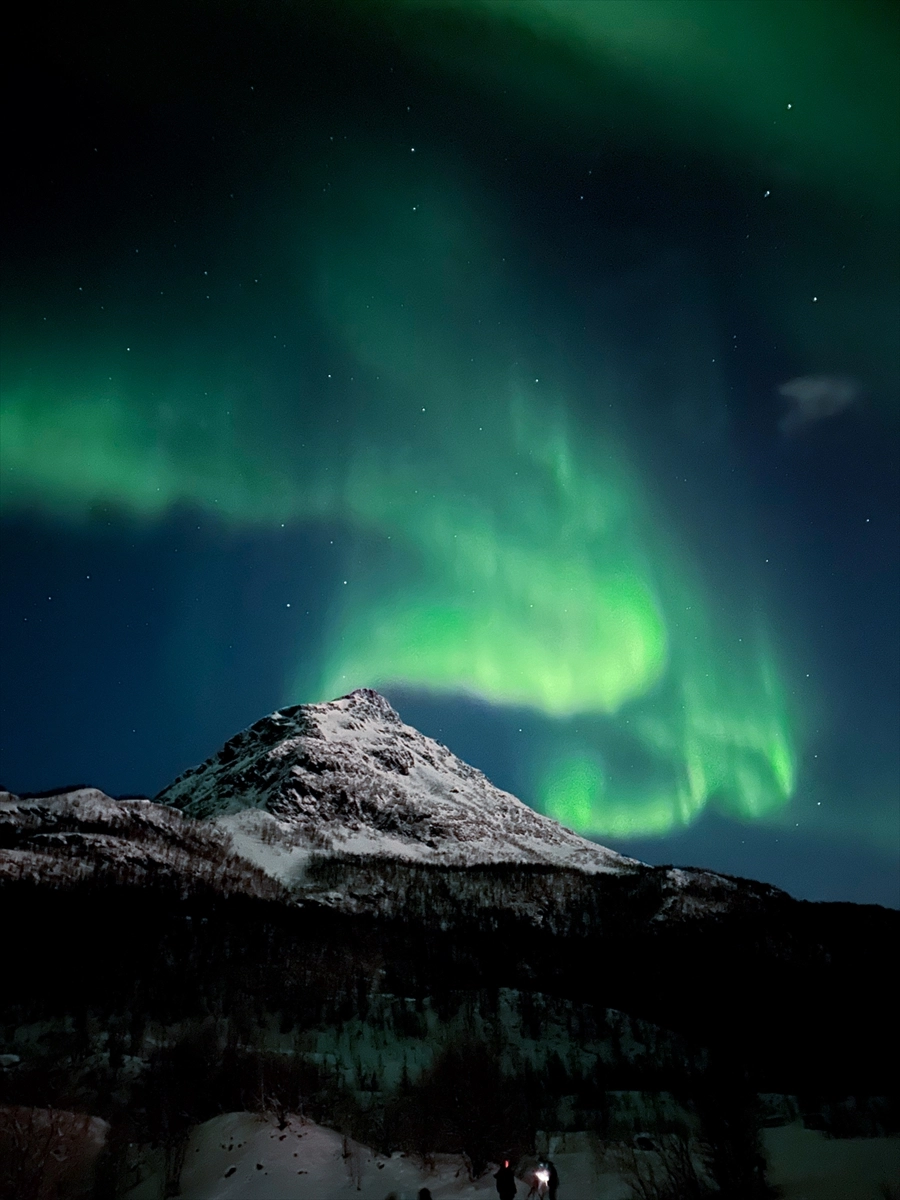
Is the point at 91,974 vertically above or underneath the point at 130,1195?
above

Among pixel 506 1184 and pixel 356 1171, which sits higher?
pixel 506 1184

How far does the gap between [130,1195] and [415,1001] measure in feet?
179

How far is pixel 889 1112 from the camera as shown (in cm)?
4675

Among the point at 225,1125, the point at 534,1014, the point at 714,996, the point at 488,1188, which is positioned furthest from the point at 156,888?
the point at 488,1188

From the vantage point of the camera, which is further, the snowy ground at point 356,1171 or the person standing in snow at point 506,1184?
the snowy ground at point 356,1171

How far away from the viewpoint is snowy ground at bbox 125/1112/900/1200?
22453 millimetres

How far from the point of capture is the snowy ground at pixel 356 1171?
2245cm

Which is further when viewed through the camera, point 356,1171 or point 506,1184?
point 356,1171

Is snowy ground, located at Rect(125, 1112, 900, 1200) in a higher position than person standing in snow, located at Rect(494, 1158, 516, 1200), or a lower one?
lower

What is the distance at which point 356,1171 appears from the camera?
2348 centimetres

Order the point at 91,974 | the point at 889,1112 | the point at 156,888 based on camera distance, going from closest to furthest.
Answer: the point at 889,1112, the point at 91,974, the point at 156,888

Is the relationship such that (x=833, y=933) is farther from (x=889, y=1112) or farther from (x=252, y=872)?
(x=252, y=872)

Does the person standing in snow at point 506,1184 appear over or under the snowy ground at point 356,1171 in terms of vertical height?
over

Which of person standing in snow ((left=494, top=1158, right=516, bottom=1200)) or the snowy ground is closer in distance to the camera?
person standing in snow ((left=494, top=1158, right=516, bottom=1200))
